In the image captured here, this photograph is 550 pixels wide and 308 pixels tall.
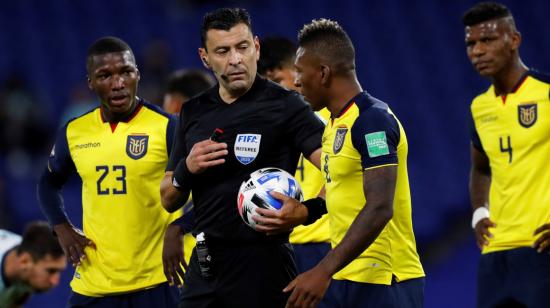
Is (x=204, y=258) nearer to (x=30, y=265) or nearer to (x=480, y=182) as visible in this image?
(x=30, y=265)

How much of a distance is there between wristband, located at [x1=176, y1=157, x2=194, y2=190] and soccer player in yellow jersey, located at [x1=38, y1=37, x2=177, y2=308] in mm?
894

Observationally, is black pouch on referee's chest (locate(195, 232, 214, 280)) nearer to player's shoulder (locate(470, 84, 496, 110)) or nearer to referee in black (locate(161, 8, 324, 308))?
referee in black (locate(161, 8, 324, 308))

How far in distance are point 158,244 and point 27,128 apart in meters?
8.07

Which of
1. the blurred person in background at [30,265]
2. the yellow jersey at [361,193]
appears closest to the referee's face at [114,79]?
the blurred person in background at [30,265]

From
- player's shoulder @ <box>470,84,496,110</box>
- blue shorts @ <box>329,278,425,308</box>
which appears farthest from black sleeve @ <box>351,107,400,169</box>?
player's shoulder @ <box>470,84,496,110</box>

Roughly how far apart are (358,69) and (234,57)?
10092 mm

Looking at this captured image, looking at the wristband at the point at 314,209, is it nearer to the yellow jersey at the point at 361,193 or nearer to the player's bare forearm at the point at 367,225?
the yellow jersey at the point at 361,193

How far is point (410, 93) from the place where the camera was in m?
14.8

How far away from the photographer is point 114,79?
6.10m

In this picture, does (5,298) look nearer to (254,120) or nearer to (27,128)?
(254,120)

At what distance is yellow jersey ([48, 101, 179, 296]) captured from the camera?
6.02 meters

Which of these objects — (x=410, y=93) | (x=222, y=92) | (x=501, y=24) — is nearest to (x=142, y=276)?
(x=222, y=92)

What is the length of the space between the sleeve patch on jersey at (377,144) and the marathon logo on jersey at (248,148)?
681 millimetres

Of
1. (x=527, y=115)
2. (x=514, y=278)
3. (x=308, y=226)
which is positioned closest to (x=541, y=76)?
(x=527, y=115)
